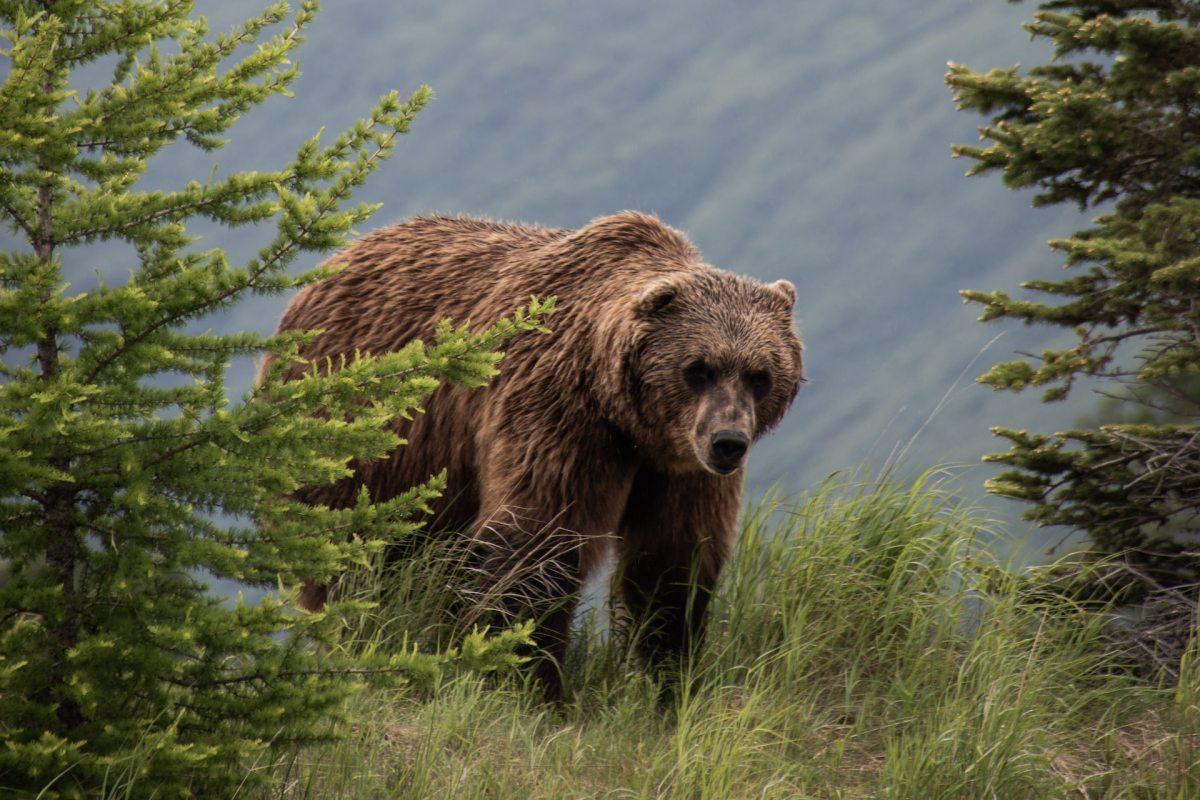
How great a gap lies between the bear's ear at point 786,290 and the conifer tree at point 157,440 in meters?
2.28

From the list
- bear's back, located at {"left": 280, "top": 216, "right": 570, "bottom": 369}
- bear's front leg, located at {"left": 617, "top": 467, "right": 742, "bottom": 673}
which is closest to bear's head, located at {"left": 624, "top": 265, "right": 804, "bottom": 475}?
bear's front leg, located at {"left": 617, "top": 467, "right": 742, "bottom": 673}

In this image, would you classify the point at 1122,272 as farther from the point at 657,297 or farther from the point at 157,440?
the point at 157,440

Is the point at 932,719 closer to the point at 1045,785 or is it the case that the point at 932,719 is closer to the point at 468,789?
the point at 1045,785

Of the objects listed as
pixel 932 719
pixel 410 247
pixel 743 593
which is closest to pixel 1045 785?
pixel 932 719

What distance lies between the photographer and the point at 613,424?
19.7ft

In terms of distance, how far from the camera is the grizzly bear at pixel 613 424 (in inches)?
230

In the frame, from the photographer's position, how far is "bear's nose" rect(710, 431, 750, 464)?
219 inches

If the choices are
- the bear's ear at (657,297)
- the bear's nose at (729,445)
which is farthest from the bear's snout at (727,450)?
the bear's ear at (657,297)

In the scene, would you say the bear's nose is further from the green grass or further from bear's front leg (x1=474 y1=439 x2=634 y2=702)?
the green grass

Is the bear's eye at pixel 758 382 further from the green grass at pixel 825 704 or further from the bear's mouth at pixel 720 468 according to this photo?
the green grass at pixel 825 704

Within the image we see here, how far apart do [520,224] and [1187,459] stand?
386 cm

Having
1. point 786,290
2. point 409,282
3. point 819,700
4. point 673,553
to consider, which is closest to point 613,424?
point 673,553

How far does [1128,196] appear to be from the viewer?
294 inches

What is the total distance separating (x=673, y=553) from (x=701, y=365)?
103 cm
